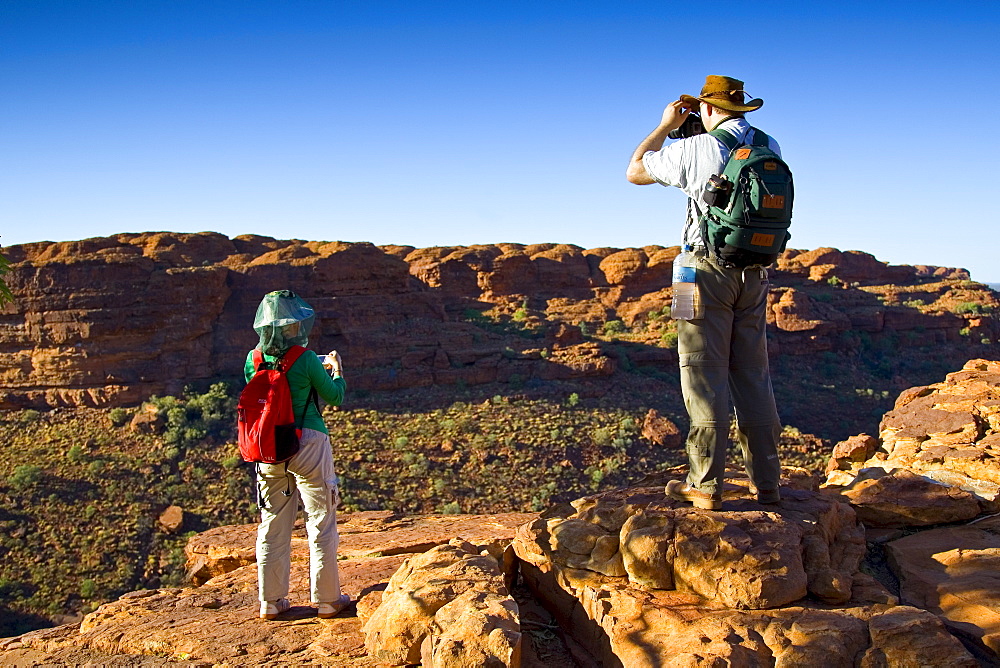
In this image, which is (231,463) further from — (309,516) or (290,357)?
(290,357)

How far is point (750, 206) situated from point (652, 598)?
1.89 m

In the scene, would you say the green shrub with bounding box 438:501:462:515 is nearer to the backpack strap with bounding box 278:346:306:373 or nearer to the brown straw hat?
the backpack strap with bounding box 278:346:306:373

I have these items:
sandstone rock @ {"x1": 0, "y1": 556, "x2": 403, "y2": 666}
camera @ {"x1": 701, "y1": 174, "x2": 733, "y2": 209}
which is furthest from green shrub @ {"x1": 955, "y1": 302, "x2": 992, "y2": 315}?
sandstone rock @ {"x1": 0, "y1": 556, "x2": 403, "y2": 666}

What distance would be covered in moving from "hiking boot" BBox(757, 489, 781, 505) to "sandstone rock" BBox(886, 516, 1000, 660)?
680 millimetres

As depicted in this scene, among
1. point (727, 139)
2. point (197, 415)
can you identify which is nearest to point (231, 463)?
point (197, 415)

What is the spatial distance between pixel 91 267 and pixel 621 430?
17.2 m

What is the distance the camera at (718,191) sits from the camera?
3.73 metres

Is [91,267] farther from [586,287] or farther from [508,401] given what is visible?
[586,287]

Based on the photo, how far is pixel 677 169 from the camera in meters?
4.04

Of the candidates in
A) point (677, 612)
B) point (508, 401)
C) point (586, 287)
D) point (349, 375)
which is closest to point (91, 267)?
point (349, 375)

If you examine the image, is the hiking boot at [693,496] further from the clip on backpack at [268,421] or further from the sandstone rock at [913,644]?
the clip on backpack at [268,421]

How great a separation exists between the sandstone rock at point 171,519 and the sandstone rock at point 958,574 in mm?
16467

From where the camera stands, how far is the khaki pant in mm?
3979

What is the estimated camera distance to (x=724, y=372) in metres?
4.05
